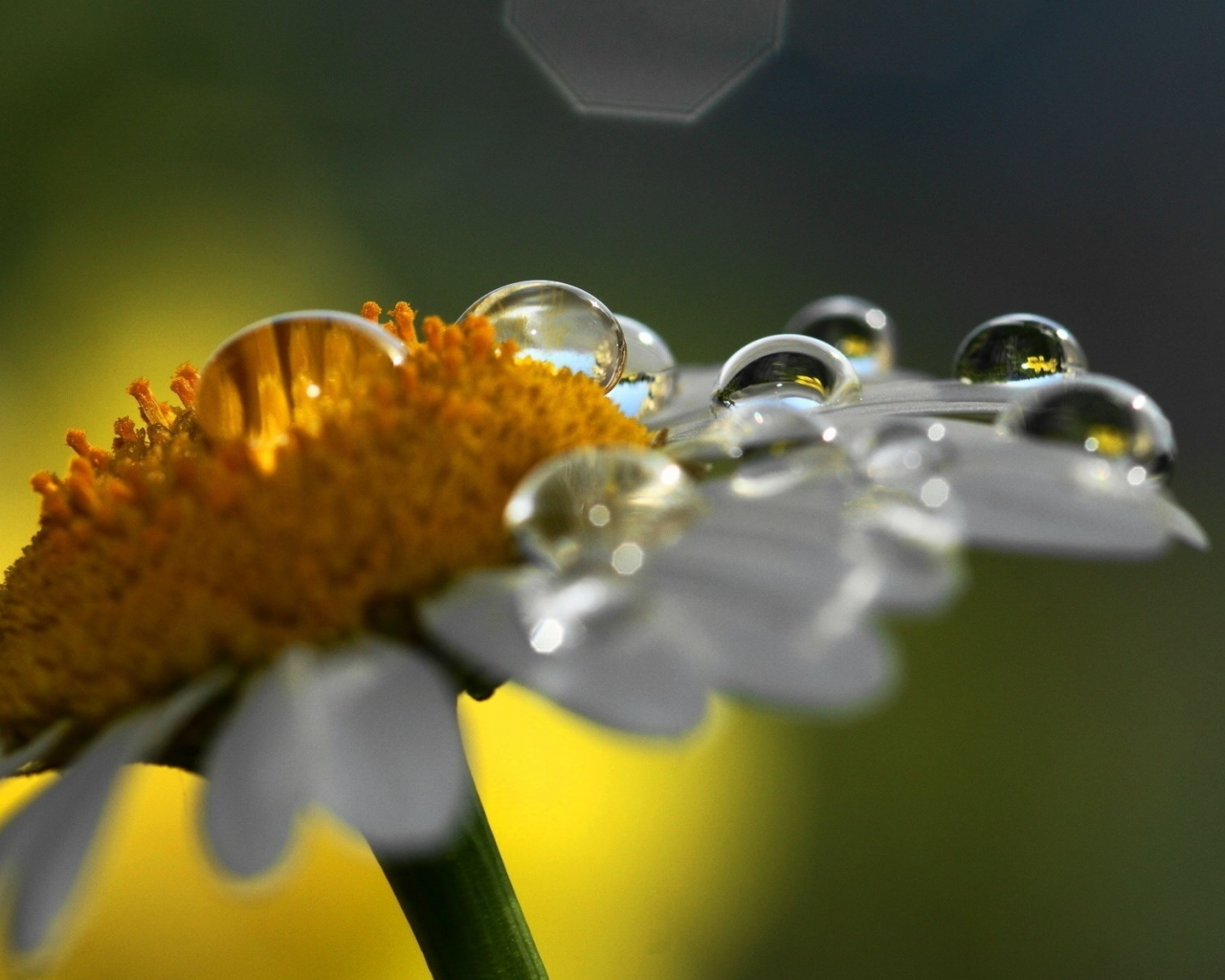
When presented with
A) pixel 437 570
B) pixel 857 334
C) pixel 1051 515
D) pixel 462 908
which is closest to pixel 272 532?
pixel 437 570

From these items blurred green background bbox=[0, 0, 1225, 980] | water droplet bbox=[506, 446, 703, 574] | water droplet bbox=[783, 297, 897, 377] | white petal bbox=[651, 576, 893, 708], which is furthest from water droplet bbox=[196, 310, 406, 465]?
blurred green background bbox=[0, 0, 1225, 980]

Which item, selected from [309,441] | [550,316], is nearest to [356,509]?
[309,441]

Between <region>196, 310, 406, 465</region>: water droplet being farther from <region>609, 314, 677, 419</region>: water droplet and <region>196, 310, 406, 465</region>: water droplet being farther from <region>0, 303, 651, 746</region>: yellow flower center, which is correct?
<region>609, 314, 677, 419</region>: water droplet

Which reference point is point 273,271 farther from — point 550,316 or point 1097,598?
point 550,316

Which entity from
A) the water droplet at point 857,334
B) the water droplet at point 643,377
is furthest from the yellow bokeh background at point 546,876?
the water droplet at point 643,377

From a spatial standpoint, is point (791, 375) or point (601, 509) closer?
point (601, 509)

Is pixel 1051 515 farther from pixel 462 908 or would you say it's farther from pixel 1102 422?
pixel 462 908

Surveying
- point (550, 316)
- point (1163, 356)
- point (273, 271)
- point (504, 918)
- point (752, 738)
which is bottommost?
point (752, 738)
